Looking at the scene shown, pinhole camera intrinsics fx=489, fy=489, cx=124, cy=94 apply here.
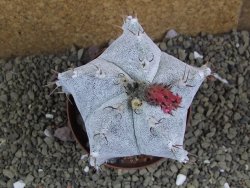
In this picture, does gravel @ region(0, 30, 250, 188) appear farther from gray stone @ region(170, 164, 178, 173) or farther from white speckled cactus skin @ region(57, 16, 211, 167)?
white speckled cactus skin @ region(57, 16, 211, 167)

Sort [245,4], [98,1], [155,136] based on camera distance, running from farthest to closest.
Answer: [245,4] < [98,1] < [155,136]

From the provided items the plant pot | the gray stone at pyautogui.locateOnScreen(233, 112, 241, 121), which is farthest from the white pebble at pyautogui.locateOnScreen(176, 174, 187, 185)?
the gray stone at pyautogui.locateOnScreen(233, 112, 241, 121)

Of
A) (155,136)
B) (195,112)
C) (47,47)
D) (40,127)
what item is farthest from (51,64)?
(155,136)

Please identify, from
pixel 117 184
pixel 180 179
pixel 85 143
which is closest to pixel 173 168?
pixel 180 179

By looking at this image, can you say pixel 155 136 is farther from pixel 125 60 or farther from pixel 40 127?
pixel 40 127

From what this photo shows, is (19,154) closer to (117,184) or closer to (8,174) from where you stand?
(8,174)

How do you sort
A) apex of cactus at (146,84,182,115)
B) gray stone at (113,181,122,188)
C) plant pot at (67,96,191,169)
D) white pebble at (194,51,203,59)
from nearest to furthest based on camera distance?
apex of cactus at (146,84,182,115)
plant pot at (67,96,191,169)
gray stone at (113,181,122,188)
white pebble at (194,51,203,59)

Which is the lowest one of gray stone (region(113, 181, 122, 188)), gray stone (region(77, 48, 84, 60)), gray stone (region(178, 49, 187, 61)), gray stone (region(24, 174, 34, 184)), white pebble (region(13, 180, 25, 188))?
white pebble (region(13, 180, 25, 188))
